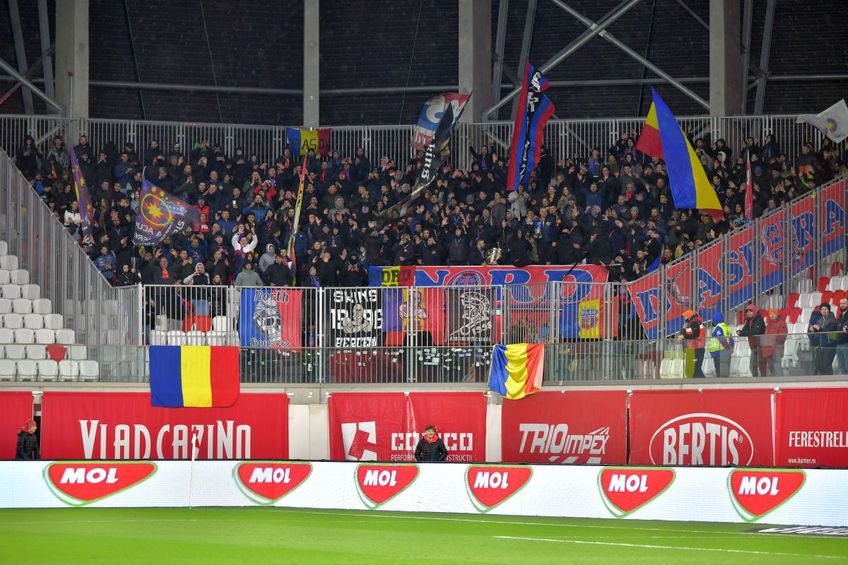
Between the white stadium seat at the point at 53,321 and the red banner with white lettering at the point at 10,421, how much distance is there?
1741mm

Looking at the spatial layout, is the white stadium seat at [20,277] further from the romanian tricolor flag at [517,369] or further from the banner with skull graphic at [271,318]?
the romanian tricolor flag at [517,369]

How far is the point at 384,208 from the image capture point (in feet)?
109

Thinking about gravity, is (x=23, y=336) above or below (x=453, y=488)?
above

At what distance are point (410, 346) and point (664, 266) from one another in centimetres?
532

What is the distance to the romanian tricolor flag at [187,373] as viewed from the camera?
28.9 m

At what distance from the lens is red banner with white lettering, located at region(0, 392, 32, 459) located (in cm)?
2873

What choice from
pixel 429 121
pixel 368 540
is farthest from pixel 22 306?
pixel 368 540

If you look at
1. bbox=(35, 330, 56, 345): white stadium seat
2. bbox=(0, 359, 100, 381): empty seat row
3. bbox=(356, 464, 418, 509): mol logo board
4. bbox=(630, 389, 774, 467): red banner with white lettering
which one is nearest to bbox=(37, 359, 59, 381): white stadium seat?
bbox=(0, 359, 100, 381): empty seat row

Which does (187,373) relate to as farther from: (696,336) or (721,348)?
(721,348)

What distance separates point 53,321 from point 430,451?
8877 mm

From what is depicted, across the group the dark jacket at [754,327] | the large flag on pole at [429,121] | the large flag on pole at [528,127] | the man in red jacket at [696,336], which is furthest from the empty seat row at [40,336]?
the dark jacket at [754,327]

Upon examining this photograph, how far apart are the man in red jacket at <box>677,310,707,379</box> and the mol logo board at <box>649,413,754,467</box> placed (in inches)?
34.5

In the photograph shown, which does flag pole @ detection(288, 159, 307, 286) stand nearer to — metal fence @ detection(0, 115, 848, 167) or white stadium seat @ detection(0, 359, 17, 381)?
metal fence @ detection(0, 115, 848, 167)

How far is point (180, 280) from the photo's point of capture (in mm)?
30547
